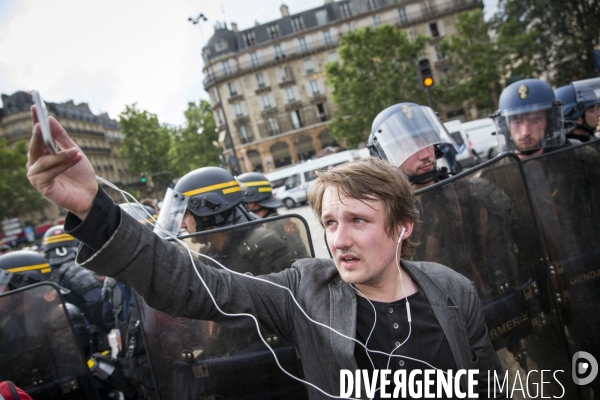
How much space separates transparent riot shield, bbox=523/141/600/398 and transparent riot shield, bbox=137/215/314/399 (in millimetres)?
1370

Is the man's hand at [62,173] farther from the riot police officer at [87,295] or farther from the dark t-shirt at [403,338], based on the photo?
the riot police officer at [87,295]

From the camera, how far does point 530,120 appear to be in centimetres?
366

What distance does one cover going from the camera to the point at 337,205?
1.64 meters

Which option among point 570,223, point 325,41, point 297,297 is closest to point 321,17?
point 325,41

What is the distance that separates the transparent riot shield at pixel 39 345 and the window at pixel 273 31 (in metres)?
48.2

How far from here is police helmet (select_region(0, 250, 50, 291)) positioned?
12.5 feet

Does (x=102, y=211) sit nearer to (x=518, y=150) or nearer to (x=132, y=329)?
(x=132, y=329)

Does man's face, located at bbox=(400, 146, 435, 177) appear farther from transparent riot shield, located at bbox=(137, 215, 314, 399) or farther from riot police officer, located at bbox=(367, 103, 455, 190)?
transparent riot shield, located at bbox=(137, 215, 314, 399)

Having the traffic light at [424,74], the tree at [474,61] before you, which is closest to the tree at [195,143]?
the tree at [474,61]

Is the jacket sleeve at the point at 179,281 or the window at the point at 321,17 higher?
the window at the point at 321,17

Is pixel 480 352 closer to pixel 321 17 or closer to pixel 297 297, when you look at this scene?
pixel 297 297

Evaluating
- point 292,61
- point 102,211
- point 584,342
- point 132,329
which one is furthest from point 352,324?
point 292,61

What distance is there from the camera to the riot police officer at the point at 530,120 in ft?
11.7

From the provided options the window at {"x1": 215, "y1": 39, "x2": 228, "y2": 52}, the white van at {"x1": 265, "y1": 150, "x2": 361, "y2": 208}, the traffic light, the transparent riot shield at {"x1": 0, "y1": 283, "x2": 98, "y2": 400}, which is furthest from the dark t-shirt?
the window at {"x1": 215, "y1": 39, "x2": 228, "y2": 52}
